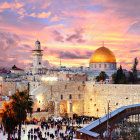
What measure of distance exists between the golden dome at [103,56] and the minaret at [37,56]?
9874 mm

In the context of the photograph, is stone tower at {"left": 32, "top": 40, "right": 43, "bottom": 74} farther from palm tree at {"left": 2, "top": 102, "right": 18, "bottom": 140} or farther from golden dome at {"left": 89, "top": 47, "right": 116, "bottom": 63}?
palm tree at {"left": 2, "top": 102, "right": 18, "bottom": 140}

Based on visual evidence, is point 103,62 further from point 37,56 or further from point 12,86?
point 12,86

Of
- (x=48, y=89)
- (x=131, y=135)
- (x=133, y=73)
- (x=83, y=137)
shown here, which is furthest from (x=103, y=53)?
(x=83, y=137)

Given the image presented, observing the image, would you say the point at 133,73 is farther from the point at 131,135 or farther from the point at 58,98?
the point at 131,135

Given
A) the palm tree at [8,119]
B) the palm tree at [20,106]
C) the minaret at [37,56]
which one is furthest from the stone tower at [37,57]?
the palm tree at [8,119]

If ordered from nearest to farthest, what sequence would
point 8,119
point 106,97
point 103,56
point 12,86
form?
1. point 8,119
2. point 106,97
3. point 12,86
4. point 103,56

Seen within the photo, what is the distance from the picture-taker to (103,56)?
46.1 metres

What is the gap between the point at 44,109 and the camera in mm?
31953

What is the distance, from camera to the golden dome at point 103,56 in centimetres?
4619

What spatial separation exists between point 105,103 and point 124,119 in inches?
576

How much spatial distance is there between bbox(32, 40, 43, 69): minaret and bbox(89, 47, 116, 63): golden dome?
32.4ft

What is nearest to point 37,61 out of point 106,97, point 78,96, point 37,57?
point 37,57

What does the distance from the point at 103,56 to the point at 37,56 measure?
1215 cm

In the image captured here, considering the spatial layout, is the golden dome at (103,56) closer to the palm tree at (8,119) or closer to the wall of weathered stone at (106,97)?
the wall of weathered stone at (106,97)
